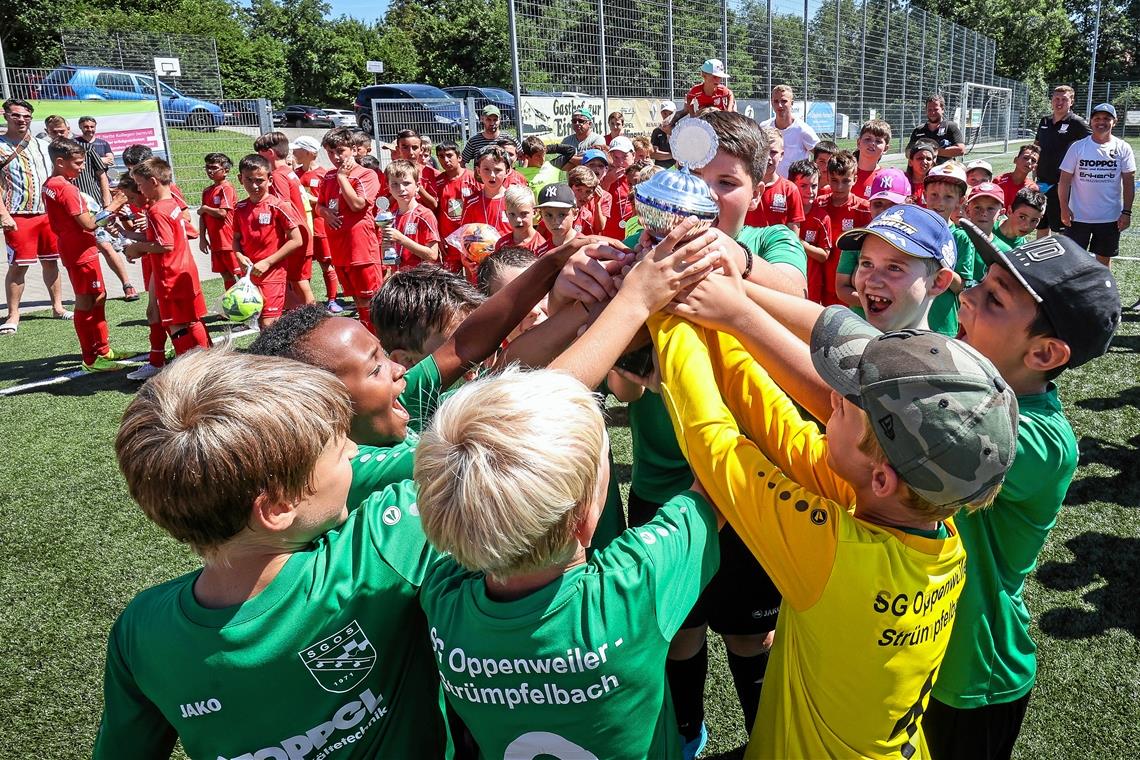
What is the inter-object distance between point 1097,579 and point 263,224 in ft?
25.2

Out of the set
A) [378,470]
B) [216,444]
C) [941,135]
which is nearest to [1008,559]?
[378,470]

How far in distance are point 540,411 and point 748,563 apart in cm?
155

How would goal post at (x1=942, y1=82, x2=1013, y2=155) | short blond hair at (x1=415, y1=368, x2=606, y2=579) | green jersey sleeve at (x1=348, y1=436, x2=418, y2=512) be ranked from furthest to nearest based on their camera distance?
goal post at (x1=942, y1=82, x2=1013, y2=155), green jersey sleeve at (x1=348, y1=436, x2=418, y2=512), short blond hair at (x1=415, y1=368, x2=606, y2=579)

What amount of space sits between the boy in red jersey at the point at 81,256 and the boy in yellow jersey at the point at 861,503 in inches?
322

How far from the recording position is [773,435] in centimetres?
178

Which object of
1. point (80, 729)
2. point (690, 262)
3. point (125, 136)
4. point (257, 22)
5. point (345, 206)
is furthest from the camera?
point (257, 22)

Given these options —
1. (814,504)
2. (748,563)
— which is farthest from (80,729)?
(814,504)

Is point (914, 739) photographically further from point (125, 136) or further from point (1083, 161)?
point (125, 136)

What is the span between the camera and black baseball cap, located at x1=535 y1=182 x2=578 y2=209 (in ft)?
22.0

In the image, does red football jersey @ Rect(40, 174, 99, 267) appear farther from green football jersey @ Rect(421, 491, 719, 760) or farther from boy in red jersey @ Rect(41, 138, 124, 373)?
green football jersey @ Rect(421, 491, 719, 760)

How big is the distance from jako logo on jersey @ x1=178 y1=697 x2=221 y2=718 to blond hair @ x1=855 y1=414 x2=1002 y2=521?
1301 millimetres

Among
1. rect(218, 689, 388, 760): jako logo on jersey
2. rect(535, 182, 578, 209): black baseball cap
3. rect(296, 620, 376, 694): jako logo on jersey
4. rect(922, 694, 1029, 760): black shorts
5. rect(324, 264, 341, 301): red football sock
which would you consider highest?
rect(535, 182, 578, 209): black baseball cap

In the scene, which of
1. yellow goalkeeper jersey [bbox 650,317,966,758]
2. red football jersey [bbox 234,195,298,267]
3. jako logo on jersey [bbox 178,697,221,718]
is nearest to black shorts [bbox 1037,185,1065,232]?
red football jersey [bbox 234,195,298,267]

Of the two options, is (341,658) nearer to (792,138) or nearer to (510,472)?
(510,472)
